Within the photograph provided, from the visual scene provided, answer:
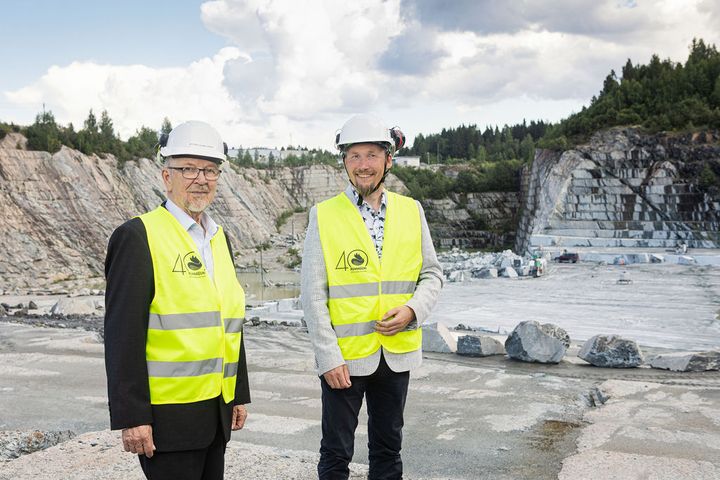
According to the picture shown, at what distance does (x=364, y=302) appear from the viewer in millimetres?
3572

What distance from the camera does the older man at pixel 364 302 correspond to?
3510mm

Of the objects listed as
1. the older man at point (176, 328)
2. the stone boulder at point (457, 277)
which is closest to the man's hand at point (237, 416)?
the older man at point (176, 328)

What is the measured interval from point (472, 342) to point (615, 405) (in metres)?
2.90

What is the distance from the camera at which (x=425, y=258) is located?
3867 millimetres

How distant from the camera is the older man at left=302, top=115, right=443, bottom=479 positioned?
3.51 metres

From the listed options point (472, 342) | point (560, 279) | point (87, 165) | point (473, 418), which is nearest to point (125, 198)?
point (87, 165)

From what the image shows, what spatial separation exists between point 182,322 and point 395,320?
4.10 feet

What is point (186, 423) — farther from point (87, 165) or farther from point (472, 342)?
point (87, 165)

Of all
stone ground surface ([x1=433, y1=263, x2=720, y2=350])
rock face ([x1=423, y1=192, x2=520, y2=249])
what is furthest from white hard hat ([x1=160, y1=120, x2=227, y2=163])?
rock face ([x1=423, y1=192, x2=520, y2=249])

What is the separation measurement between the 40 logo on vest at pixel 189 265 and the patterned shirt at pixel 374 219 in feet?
4.02

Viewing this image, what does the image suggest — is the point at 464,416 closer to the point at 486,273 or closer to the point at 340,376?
the point at 340,376

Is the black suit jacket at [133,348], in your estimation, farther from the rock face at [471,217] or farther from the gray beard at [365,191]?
the rock face at [471,217]

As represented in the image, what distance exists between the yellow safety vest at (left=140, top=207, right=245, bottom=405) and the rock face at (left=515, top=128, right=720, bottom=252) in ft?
106

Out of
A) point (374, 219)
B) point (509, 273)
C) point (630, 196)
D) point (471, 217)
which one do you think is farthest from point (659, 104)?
point (374, 219)
